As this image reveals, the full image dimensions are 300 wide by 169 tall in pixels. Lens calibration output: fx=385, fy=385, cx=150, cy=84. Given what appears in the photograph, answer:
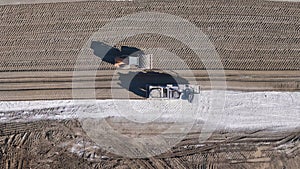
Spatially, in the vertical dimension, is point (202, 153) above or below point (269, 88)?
below

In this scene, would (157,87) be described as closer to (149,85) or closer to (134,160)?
(149,85)

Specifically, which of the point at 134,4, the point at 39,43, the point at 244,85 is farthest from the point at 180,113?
the point at 39,43

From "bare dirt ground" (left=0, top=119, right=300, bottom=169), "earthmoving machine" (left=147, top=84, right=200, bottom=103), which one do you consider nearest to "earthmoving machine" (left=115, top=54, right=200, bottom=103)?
"earthmoving machine" (left=147, top=84, right=200, bottom=103)

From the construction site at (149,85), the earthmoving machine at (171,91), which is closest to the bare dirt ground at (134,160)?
the construction site at (149,85)

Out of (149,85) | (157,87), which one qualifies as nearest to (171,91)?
(157,87)

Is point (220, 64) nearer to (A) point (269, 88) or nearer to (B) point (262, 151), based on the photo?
(A) point (269, 88)

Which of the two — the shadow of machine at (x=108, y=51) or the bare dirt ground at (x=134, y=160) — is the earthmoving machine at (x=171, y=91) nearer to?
the bare dirt ground at (x=134, y=160)

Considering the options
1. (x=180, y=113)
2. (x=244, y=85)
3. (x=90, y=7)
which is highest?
(x=90, y=7)

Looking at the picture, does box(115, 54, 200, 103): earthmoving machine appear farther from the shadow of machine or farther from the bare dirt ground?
the bare dirt ground
